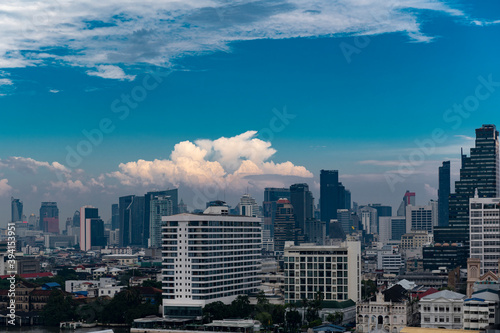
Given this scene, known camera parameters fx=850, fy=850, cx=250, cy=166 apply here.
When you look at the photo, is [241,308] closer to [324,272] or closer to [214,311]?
[214,311]

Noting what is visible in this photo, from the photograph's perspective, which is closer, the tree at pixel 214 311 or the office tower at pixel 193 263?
the tree at pixel 214 311

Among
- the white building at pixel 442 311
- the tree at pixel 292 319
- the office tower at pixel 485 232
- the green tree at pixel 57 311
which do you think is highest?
the office tower at pixel 485 232

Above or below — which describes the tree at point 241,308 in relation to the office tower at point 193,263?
below

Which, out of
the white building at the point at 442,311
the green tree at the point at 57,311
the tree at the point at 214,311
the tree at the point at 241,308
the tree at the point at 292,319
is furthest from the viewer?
the green tree at the point at 57,311

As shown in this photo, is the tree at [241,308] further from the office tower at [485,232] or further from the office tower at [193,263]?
the office tower at [485,232]

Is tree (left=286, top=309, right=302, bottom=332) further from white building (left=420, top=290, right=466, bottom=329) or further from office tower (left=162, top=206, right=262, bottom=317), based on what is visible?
white building (left=420, top=290, right=466, bottom=329)

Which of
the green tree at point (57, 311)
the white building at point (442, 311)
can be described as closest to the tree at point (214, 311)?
the green tree at point (57, 311)
